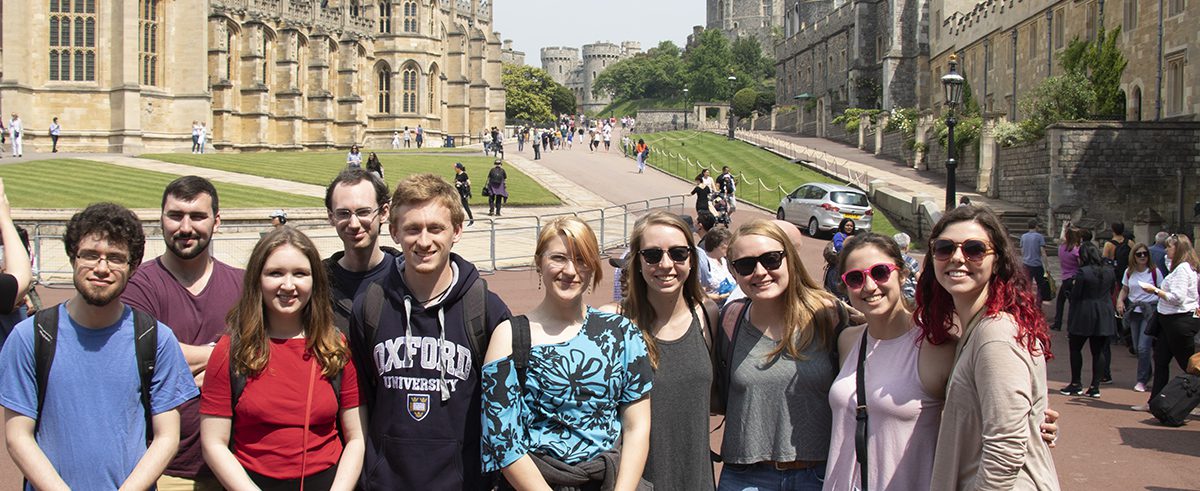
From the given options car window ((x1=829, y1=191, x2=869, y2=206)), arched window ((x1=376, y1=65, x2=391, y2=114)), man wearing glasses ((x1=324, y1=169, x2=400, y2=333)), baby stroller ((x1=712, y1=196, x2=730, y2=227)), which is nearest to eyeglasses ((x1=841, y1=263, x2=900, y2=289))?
man wearing glasses ((x1=324, y1=169, x2=400, y2=333))

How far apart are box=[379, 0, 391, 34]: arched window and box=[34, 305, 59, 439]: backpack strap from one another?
66350mm

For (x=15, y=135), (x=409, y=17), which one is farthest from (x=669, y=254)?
(x=409, y=17)

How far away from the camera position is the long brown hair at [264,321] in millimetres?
4184

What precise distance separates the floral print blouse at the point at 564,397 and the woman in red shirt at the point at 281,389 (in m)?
0.65

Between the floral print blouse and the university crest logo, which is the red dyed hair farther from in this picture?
the university crest logo

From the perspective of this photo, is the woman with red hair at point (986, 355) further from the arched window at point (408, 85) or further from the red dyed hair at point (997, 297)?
the arched window at point (408, 85)

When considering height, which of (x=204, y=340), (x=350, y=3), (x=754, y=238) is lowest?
(x=204, y=340)

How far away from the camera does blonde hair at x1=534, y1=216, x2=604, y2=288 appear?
419 centimetres

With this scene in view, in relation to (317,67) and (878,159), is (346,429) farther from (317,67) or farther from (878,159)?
(317,67)

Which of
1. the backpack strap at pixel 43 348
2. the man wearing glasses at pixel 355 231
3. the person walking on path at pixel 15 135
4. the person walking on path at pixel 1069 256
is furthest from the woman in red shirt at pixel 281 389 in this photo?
the person walking on path at pixel 15 135

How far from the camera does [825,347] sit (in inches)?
175

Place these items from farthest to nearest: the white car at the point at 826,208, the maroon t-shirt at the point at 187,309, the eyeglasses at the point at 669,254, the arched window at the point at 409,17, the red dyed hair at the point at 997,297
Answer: the arched window at the point at 409,17 < the white car at the point at 826,208 < the maroon t-shirt at the point at 187,309 < the eyeglasses at the point at 669,254 < the red dyed hair at the point at 997,297

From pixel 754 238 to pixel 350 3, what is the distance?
68.2m

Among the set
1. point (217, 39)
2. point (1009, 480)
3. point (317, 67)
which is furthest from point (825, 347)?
point (317, 67)
